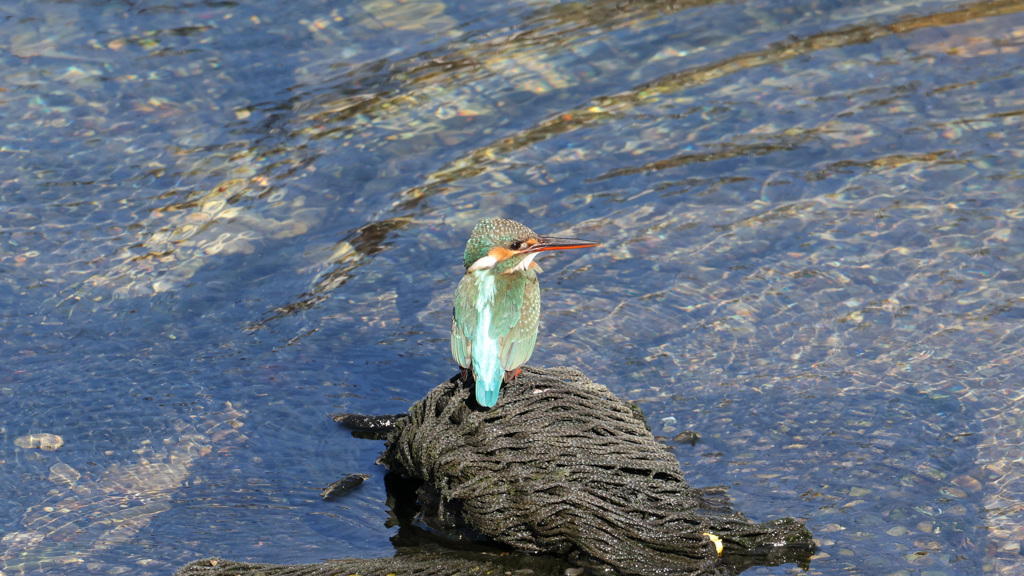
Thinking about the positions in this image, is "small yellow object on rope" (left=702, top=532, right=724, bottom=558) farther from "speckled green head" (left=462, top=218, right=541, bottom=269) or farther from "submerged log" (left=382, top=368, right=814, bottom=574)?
"speckled green head" (left=462, top=218, right=541, bottom=269)

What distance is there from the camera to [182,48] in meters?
10.1

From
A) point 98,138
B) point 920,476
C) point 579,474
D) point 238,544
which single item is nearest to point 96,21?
point 98,138

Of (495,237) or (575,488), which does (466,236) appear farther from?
(575,488)

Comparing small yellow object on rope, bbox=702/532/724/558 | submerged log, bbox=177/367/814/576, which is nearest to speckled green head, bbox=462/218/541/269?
submerged log, bbox=177/367/814/576

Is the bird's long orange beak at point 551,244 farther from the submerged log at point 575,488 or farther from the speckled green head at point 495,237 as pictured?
the submerged log at point 575,488

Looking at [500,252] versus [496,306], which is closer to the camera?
[496,306]

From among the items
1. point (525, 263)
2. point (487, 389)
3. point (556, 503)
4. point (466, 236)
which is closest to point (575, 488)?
point (556, 503)

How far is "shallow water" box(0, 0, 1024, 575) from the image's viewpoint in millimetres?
5273

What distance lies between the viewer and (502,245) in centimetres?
504

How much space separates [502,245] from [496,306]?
0.34 meters

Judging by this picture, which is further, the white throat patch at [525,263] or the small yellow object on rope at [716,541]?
the white throat patch at [525,263]

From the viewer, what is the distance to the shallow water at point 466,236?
5.27 m

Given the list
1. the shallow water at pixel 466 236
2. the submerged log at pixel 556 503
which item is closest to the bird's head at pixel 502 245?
the submerged log at pixel 556 503

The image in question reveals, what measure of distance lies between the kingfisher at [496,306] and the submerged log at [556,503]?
17 cm
